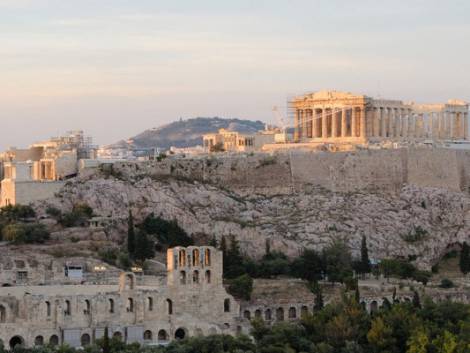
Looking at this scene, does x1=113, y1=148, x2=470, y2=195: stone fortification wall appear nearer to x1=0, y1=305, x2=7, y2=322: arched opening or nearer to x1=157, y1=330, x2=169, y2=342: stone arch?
x1=157, y1=330, x2=169, y2=342: stone arch

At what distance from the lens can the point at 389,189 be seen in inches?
4582

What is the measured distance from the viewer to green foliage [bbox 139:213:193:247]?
99.0 meters

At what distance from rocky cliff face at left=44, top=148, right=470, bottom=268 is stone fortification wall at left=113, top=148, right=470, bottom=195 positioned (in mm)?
244

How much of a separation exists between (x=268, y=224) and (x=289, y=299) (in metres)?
13.6

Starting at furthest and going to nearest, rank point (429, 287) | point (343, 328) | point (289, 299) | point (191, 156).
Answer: point (191, 156) → point (429, 287) → point (289, 299) → point (343, 328)

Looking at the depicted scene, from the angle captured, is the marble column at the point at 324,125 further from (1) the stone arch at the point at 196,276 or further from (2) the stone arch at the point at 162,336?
(2) the stone arch at the point at 162,336

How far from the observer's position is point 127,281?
276 ft

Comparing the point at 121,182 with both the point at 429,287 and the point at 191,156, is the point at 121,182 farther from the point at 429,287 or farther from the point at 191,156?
the point at 429,287

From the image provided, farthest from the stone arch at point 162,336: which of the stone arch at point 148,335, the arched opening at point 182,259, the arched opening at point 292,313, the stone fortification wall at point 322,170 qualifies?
the stone fortification wall at point 322,170

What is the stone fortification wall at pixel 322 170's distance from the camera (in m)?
111

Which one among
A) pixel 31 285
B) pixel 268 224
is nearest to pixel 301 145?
pixel 268 224

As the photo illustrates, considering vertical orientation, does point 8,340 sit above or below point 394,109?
below

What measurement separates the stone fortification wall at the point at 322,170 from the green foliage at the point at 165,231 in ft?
22.4

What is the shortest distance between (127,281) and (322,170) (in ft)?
106
